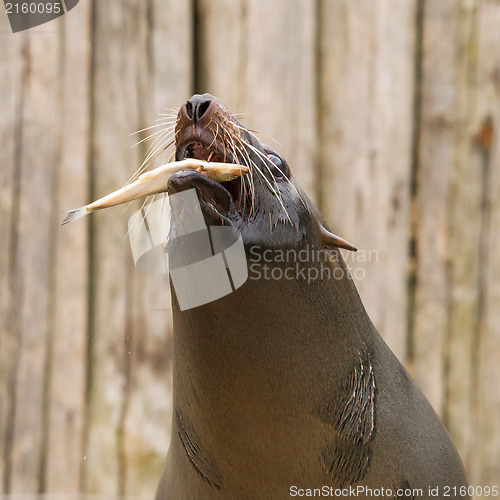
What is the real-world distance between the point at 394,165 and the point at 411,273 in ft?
1.71

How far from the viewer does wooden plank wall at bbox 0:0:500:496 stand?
321cm

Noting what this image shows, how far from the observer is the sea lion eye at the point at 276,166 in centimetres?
163

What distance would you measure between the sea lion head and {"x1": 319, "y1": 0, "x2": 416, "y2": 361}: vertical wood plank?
1836 millimetres

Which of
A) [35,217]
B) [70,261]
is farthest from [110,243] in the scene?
[35,217]

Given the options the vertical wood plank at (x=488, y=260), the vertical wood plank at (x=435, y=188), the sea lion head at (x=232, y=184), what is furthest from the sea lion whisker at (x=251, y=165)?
the vertical wood plank at (x=488, y=260)

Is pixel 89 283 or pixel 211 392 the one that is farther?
pixel 89 283

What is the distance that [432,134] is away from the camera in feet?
11.4

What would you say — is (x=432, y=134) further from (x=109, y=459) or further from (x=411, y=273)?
(x=109, y=459)

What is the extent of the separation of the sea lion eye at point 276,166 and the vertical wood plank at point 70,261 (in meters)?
1.73

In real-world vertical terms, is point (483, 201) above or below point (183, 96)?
below

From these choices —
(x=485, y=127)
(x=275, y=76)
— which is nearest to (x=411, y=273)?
(x=485, y=127)

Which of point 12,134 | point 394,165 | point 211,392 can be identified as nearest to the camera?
Result: point 211,392

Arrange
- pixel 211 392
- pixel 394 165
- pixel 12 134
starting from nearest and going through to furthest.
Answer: pixel 211 392
pixel 12 134
pixel 394 165

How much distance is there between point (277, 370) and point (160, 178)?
0.48m
